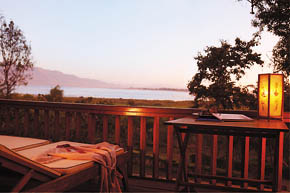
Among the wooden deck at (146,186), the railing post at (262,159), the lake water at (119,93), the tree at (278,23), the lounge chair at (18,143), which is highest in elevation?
the tree at (278,23)

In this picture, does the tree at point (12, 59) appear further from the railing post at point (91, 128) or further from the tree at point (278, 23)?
the tree at point (278, 23)

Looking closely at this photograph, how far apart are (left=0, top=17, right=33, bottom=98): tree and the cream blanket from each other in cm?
697

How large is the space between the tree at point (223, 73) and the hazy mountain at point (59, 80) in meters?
2.99

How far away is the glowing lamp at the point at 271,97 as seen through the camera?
2622mm

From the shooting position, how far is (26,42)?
28.5 feet

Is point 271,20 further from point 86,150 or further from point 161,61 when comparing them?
point 86,150

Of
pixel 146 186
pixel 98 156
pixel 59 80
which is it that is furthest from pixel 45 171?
pixel 59 80

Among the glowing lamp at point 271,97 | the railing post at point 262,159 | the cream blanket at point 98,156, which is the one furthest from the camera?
the railing post at point 262,159

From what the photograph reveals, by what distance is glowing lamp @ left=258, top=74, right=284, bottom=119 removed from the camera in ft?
8.60

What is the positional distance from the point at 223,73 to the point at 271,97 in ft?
22.9

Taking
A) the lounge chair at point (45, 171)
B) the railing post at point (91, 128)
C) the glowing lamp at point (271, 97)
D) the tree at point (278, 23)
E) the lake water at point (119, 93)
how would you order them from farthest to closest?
1. the tree at point (278, 23)
2. the lake water at point (119, 93)
3. the railing post at point (91, 128)
4. the glowing lamp at point (271, 97)
5. the lounge chair at point (45, 171)

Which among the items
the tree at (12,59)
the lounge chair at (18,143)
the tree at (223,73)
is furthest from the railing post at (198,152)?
the tree at (12,59)

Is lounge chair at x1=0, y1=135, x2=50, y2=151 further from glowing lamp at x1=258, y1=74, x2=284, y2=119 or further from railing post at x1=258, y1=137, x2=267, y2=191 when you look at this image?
railing post at x1=258, y1=137, x2=267, y2=191

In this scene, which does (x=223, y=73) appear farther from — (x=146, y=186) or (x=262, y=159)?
(x=146, y=186)
